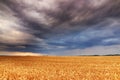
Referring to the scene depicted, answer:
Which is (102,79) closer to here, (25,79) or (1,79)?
(25,79)

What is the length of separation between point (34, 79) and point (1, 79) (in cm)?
209

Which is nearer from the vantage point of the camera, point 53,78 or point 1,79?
point 1,79

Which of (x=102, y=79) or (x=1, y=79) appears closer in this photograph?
(x=1, y=79)

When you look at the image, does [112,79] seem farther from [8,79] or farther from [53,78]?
[8,79]

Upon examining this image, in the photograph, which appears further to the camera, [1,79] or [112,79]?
[112,79]

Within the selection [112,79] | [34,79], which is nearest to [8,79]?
[34,79]

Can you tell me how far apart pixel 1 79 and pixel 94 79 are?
612 centimetres

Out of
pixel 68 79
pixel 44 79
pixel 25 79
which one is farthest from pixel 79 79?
pixel 25 79

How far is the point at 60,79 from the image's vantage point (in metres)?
12.3

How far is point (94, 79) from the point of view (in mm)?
12461

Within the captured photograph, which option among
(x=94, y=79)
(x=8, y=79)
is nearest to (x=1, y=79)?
(x=8, y=79)

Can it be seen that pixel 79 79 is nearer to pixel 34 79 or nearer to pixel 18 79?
pixel 34 79

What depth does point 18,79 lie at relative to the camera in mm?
12250

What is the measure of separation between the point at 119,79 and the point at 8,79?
24.7ft
